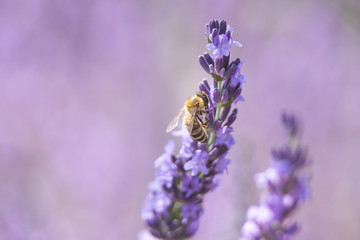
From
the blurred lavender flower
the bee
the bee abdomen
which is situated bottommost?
the blurred lavender flower

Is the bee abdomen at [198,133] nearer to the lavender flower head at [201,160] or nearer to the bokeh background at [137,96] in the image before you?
the lavender flower head at [201,160]

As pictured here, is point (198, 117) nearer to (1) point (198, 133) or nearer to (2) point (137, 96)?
(1) point (198, 133)

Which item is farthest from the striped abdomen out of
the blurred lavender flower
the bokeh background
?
the bokeh background

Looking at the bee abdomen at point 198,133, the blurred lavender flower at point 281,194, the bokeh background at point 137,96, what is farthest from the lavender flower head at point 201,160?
the bokeh background at point 137,96

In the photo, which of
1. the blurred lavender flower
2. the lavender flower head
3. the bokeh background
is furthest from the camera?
the bokeh background

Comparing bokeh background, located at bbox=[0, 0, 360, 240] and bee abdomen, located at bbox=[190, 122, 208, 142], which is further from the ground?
bokeh background, located at bbox=[0, 0, 360, 240]

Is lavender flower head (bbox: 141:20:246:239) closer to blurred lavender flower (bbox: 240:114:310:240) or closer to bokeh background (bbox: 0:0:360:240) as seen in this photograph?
blurred lavender flower (bbox: 240:114:310:240)

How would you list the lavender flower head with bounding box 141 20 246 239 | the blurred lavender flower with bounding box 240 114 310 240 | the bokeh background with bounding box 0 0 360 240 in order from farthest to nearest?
the bokeh background with bounding box 0 0 360 240 < the blurred lavender flower with bounding box 240 114 310 240 < the lavender flower head with bounding box 141 20 246 239
